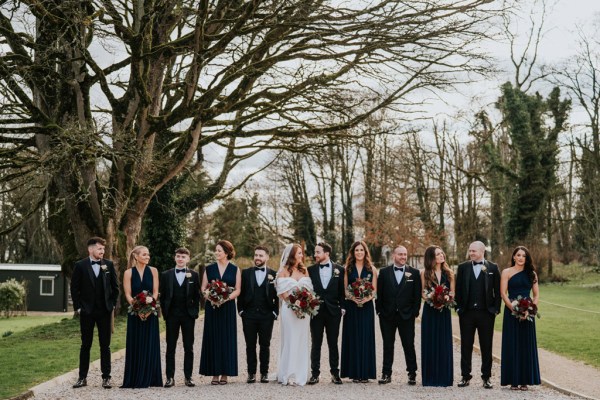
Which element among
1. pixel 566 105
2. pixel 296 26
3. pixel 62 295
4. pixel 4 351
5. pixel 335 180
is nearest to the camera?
pixel 4 351

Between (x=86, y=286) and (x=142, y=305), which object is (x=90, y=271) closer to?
(x=86, y=286)

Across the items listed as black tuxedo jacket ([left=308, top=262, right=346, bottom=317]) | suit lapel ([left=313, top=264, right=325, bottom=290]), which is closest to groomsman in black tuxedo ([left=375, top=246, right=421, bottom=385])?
black tuxedo jacket ([left=308, top=262, right=346, bottom=317])

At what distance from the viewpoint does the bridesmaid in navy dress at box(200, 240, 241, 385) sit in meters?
10.3

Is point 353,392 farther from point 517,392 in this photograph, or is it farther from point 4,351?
point 4,351

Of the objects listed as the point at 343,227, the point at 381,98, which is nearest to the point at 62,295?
the point at 343,227

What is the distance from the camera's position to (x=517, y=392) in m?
9.77

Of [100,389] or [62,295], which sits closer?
[100,389]

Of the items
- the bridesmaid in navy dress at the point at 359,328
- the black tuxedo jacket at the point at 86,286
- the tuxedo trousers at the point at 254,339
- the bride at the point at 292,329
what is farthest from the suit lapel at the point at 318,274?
the black tuxedo jacket at the point at 86,286

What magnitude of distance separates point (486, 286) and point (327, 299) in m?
2.26

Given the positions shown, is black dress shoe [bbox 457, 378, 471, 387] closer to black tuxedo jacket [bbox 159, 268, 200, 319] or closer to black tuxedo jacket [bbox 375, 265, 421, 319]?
black tuxedo jacket [bbox 375, 265, 421, 319]

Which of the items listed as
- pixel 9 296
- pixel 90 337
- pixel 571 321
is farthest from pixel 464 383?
pixel 9 296

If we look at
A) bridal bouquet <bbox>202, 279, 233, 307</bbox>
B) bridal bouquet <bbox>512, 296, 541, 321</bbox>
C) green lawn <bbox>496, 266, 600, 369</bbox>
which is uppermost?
bridal bouquet <bbox>202, 279, 233, 307</bbox>

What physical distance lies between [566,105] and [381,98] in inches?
989

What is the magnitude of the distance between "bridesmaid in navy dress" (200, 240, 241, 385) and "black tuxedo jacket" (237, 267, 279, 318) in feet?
0.39
